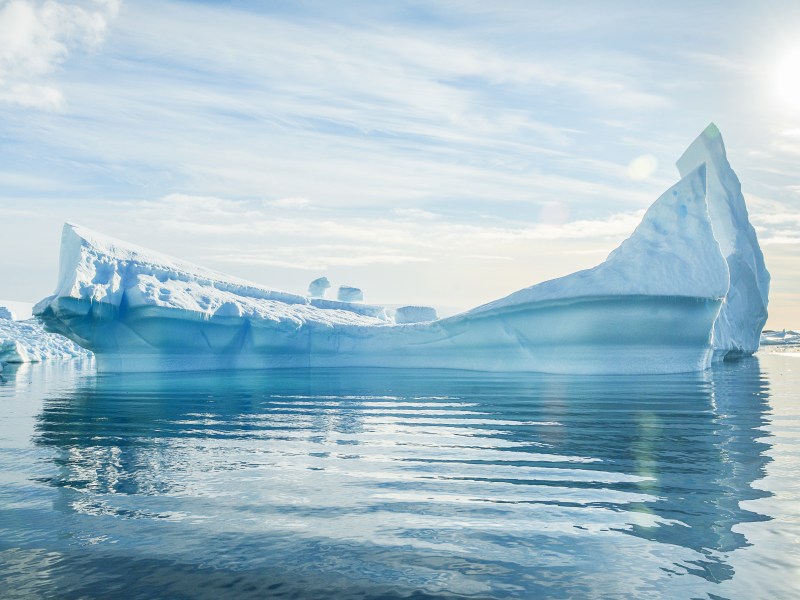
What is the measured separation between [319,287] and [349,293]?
11.6 feet

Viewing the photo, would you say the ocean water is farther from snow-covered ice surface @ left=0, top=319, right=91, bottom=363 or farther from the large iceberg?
snow-covered ice surface @ left=0, top=319, right=91, bottom=363

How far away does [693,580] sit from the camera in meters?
3.99

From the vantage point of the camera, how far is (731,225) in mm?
40750

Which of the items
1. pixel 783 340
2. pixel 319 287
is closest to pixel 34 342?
pixel 319 287

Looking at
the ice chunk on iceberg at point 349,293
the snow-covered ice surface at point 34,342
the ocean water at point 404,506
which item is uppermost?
the ice chunk on iceberg at point 349,293

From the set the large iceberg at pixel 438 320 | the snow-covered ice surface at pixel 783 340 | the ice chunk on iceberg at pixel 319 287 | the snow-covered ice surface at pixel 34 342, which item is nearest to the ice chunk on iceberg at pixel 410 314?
the ice chunk on iceberg at pixel 319 287

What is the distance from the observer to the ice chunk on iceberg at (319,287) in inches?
1710

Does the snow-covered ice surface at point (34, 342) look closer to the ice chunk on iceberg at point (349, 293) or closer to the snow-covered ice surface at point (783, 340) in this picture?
the ice chunk on iceberg at point (349, 293)

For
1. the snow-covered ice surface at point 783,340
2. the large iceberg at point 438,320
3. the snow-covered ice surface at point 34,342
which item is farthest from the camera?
the snow-covered ice surface at point 783,340

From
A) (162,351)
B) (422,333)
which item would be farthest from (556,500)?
(162,351)

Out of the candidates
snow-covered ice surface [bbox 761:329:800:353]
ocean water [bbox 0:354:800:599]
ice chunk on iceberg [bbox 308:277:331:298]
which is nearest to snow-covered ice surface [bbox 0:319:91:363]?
ice chunk on iceberg [bbox 308:277:331:298]

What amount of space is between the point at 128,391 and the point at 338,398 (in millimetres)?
6583

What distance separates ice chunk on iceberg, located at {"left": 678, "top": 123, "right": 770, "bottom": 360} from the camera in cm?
4019

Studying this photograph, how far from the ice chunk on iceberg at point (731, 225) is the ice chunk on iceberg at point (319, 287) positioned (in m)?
25.1
